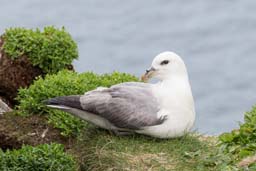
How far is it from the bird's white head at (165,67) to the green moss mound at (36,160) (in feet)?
4.55

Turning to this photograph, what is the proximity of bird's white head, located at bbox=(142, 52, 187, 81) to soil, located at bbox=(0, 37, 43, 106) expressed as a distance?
7.86 ft

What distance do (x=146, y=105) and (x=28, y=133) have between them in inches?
53.8

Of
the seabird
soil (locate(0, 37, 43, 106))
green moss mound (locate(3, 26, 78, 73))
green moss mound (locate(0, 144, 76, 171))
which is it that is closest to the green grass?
the seabird

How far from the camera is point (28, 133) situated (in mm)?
10961

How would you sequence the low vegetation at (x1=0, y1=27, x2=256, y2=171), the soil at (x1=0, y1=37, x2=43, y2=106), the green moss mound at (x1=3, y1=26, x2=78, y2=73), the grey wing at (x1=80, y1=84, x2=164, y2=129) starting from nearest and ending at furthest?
the low vegetation at (x1=0, y1=27, x2=256, y2=171), the grey wing at (x1=80, y1=84, x2=164, y2=129), the green moss mound at (x1=3, y1=26, x2=78, y2=73), the soil at (x1=0, y1=37, x2=43, y2=106)

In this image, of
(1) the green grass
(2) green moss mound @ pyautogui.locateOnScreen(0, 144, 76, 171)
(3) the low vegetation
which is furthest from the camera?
(1) the green grass

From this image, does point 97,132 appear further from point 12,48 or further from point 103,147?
point 12,48

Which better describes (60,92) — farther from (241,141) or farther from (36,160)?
(241,141)

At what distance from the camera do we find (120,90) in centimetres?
1046

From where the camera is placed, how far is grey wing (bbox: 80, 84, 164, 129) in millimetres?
10227

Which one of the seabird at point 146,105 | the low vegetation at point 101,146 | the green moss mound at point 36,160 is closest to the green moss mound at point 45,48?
the low vegetation at point 101,146

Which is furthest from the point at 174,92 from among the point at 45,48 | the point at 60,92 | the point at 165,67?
the point at 45,48

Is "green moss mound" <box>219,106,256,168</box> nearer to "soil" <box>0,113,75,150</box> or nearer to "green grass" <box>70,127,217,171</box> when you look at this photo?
"green grass" <box>70,127,217,171</box>

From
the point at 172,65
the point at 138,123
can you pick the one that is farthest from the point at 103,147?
the point at 172,65
